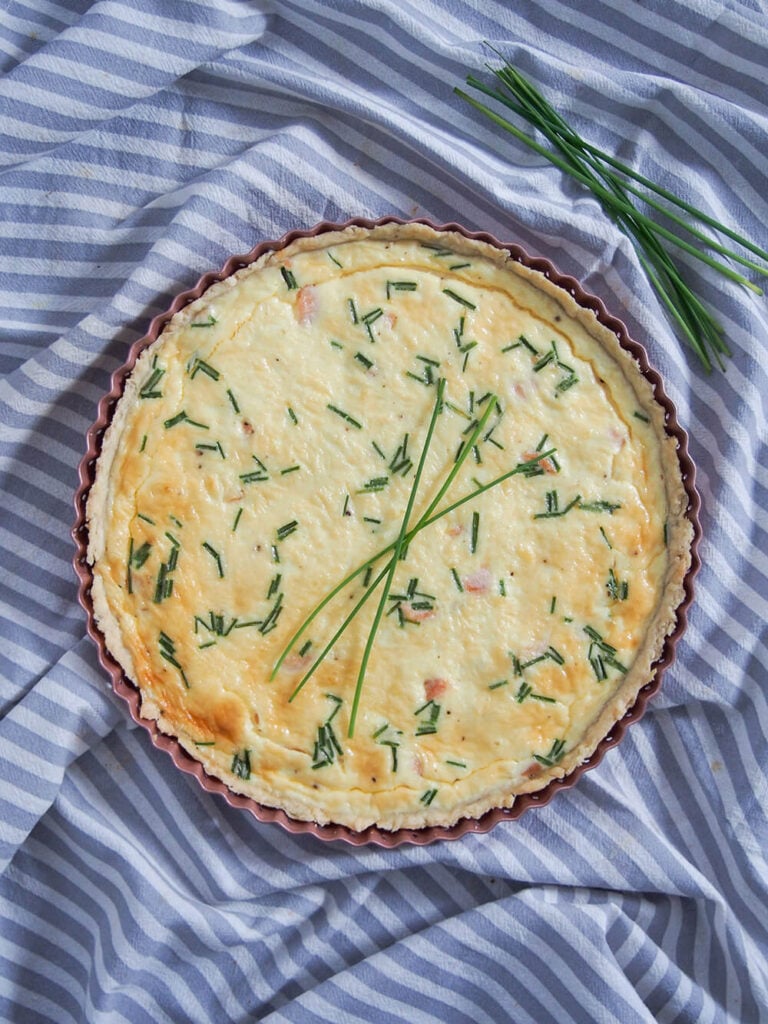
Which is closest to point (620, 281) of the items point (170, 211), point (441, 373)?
point (441, 373)

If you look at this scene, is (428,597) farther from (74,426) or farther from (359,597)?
(74,426)

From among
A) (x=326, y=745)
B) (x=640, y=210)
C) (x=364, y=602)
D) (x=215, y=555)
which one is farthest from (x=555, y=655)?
(x=640, y=210)

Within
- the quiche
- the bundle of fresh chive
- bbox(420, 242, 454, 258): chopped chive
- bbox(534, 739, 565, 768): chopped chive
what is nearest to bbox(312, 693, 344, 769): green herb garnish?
the quiche

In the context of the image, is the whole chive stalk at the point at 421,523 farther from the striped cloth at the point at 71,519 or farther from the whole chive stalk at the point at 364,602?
the striped cloth at the point at 71,519

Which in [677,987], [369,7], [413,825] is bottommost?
[677,987]

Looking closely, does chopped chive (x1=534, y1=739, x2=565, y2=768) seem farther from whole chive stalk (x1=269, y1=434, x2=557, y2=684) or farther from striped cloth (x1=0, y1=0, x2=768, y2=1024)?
whole chive stalk (x1=269, y1=434, x2=557, y2=684)

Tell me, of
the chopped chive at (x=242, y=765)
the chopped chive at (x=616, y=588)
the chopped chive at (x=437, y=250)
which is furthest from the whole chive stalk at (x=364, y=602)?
the chopped chive at (x=616, y=588)
